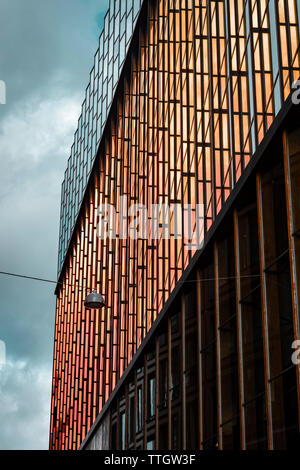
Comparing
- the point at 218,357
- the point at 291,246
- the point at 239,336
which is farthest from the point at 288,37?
the point at 218,357

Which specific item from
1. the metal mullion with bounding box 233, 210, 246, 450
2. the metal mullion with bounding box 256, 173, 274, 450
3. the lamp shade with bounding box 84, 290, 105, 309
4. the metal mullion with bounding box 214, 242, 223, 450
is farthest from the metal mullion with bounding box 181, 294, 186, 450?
the metal mullion with bounding box 256, 173, 274, 450

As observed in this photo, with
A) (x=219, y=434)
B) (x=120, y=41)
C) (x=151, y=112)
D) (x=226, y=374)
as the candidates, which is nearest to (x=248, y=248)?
(x=226, y=374)

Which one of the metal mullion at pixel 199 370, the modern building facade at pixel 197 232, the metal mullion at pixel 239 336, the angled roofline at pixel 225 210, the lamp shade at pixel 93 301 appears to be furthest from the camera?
the lamp shade at pixel 93 301

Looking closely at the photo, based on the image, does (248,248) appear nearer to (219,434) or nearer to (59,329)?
(219,434)

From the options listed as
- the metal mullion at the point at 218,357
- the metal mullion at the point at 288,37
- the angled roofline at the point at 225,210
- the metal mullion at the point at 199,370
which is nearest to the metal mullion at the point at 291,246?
the angled roofline at the point at 225,210

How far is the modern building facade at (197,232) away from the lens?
20969 millimetres

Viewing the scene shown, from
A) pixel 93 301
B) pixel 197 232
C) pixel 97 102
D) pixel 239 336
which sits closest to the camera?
pixel 239 336

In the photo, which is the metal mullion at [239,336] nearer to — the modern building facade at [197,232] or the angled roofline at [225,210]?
the modern building facade at [197,232]

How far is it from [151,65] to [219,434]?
1029 inches

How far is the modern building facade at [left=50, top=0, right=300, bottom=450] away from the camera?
2097cm

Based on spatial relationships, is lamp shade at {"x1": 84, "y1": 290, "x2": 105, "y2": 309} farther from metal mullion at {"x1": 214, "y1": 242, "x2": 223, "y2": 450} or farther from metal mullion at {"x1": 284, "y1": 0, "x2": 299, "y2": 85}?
metal mullion at {"x1": 284, "y1": 0, "x2": 299, "y2": 85}

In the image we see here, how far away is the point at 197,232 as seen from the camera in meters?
30.8

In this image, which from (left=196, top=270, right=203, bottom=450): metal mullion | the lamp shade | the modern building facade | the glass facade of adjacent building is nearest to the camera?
the modern building facade

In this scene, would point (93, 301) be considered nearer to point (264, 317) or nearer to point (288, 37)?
point (264, 317)
